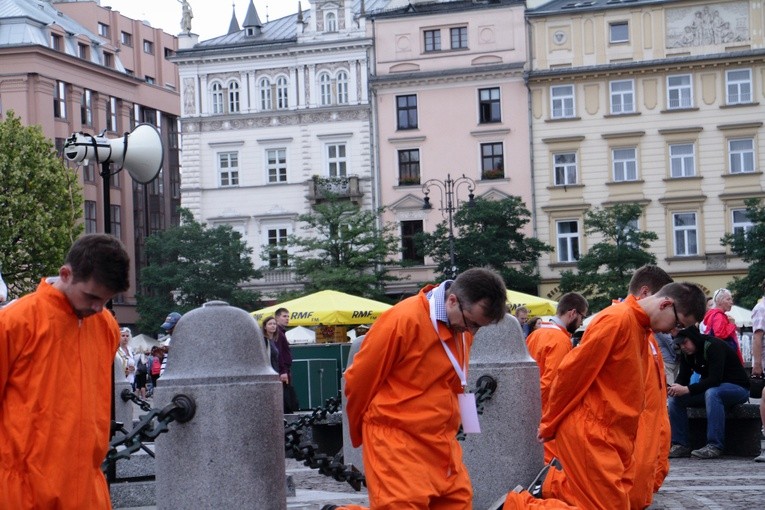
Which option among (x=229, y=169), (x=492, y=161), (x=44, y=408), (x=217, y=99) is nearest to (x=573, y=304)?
(x=44, y=408)

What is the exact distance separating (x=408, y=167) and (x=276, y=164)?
650cm

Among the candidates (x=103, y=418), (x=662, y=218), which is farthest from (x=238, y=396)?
(x=662, y=218)

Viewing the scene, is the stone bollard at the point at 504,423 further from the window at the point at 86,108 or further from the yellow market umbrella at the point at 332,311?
the window at the point at 86,108

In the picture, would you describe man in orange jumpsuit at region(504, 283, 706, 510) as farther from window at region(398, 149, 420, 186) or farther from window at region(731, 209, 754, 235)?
window at region(398, 149, 420, 186)

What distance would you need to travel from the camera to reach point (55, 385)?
6.38 m

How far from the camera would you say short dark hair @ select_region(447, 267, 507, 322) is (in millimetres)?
8117

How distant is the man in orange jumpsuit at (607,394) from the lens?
9.98 meters

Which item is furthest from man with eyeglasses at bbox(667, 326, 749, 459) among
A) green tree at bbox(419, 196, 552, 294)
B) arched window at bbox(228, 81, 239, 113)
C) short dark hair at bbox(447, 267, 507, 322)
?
arched window at bbox(228, 81, 239, 113)

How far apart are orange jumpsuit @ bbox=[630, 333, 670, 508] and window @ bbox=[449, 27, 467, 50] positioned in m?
56.0

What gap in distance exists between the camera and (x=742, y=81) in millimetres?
63094

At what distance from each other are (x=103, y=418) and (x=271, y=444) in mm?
2215

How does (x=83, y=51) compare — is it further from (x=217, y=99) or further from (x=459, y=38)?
(x=459, y=38)

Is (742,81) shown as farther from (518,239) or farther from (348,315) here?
(348,315)

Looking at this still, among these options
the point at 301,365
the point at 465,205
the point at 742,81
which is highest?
the point at 742,81
